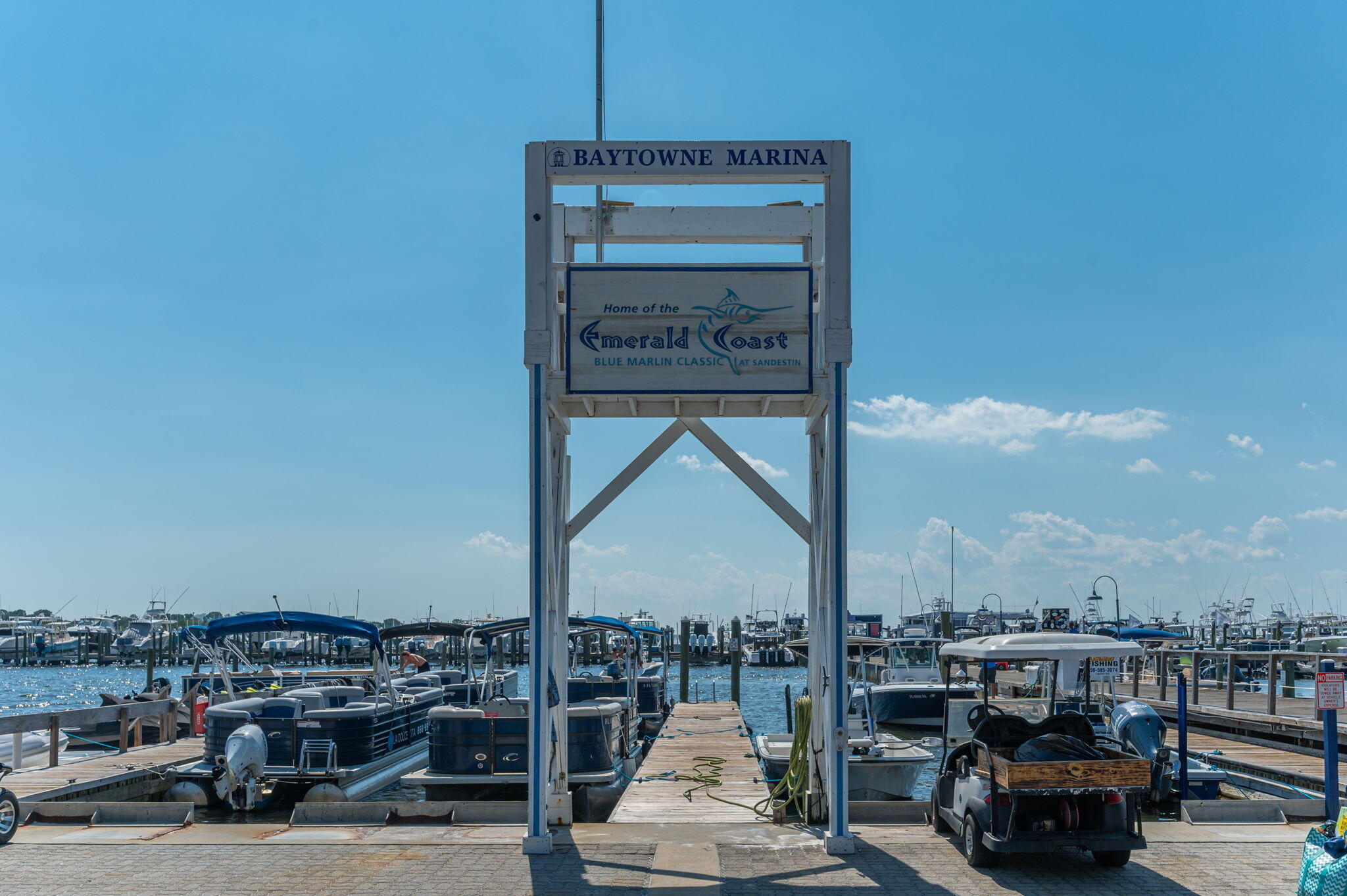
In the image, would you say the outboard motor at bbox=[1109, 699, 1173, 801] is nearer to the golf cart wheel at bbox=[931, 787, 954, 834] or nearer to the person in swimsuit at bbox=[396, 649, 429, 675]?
the golf cart wheel at bbox=[931, 787, 954, 834]

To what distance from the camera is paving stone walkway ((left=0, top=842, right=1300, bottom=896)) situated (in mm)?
8781

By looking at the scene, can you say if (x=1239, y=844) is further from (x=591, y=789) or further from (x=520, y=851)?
(x=591, y=789)

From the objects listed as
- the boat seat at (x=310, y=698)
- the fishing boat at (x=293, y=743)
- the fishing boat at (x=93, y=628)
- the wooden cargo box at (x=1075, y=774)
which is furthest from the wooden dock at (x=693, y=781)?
the fishing boat at (x=93, y=628)

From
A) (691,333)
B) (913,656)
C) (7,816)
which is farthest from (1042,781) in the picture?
(913,656)

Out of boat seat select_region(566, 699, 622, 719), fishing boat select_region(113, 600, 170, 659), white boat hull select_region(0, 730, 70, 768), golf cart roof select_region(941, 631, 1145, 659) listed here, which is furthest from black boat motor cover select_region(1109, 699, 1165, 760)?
fishing boat select_region(113, 600, 170, 659)

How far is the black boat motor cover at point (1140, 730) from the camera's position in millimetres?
15078

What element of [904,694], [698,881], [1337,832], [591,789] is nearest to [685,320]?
[698,881]

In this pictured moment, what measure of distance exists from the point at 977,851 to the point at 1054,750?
1.21 m

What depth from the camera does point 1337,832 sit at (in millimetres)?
7965

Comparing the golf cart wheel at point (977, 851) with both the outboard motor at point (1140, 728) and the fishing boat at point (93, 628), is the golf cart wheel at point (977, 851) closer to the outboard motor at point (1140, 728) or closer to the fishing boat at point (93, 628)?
the outboard motor at point (1140, 728)

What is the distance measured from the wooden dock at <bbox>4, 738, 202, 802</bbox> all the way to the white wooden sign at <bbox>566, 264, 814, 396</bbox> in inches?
411

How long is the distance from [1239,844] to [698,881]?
221 inches

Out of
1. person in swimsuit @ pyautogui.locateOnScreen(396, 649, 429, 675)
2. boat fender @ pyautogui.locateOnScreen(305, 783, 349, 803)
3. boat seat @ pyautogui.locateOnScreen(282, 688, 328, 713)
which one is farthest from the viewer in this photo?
person in swimsuit @ pyautogui.locateOnScreen(396, 649, 429, 675)

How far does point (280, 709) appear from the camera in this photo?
17.8 m
